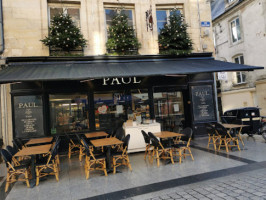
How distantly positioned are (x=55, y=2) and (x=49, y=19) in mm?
769

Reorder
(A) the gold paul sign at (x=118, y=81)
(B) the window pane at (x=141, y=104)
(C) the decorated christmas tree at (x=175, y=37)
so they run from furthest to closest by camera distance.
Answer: (C) the decorated christmas tree at (x=175, y=37)
(B) the window pane at (x=141, y=104)
(A) the gold paul sign at (x=118, y=81)

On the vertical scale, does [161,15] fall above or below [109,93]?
above

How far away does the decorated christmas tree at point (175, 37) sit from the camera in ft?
27.1

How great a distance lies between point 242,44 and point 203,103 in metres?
9.80

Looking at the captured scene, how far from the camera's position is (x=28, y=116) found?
7055 millimetres

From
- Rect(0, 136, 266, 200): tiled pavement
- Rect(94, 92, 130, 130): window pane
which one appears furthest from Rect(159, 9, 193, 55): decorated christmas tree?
Rect(0, 136, 266, 200): tiled pavement

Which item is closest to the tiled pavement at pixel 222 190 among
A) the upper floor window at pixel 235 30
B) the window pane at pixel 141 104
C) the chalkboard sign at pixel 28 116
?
the window pane at pixel 141 104

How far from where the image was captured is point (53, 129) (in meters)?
7.46

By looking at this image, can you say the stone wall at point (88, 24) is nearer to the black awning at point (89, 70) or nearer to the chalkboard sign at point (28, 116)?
the black awning at point (89, 70)

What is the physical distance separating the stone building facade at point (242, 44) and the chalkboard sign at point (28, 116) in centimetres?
1423

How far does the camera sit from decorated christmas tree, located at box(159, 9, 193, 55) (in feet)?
27.1

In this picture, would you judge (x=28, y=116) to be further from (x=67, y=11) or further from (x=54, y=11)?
(x=67, y=11)

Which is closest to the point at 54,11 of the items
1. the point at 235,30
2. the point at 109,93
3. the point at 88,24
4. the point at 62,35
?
the point at 88,24

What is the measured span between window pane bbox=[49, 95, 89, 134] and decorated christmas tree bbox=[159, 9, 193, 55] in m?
Result: 4.04
